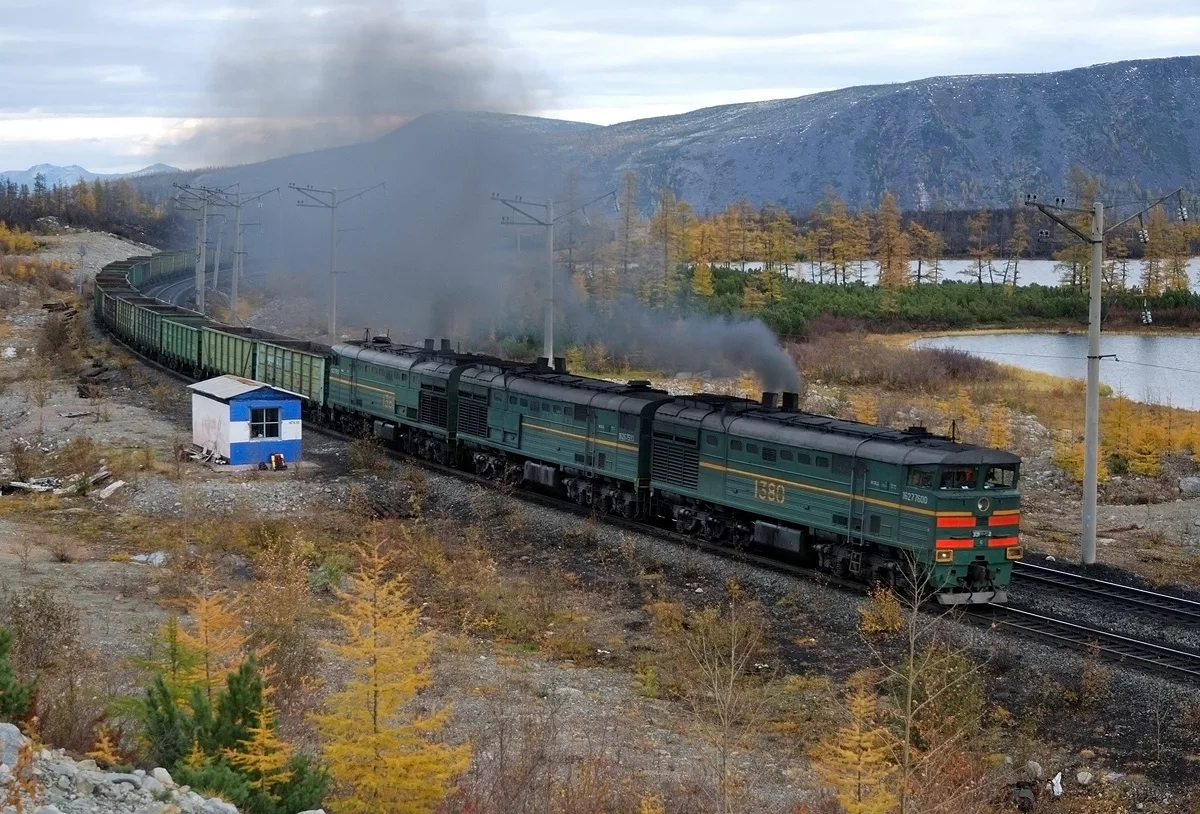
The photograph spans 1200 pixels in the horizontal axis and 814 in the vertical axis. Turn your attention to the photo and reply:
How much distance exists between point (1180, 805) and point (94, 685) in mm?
14417

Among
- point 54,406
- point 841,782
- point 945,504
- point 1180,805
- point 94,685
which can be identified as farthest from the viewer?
point 54,406

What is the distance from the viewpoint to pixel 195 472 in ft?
124

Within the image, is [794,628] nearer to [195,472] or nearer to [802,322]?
[195,472]

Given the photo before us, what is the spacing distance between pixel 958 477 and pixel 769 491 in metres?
4.74

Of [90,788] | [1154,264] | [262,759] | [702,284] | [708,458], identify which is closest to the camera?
[90,788]

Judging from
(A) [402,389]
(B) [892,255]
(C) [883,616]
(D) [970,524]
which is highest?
(B) [892,255]

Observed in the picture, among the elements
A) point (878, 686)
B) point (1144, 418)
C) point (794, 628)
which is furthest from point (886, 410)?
point (878, 686)

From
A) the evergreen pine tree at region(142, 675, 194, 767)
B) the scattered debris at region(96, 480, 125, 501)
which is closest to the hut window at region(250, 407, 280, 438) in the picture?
the scattered debris at region(96, 480, 125, 501)

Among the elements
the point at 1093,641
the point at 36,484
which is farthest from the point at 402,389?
the point at 1093,641

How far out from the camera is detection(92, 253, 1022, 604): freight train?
24.5m

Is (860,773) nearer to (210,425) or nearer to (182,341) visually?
(210,425)

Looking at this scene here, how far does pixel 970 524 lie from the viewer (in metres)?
24.3

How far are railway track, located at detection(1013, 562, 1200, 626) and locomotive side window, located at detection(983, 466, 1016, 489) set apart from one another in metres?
2.85

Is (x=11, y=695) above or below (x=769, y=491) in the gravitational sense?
below
